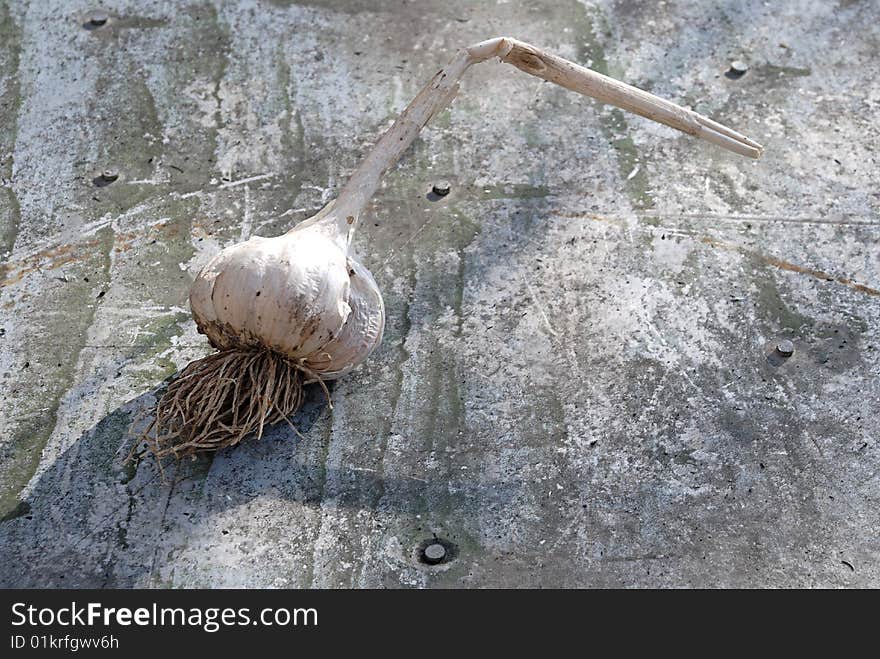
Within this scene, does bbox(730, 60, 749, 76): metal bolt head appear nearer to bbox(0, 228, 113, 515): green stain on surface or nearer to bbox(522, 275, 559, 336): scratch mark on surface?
bbox(522, 275, 559, 336): scratch mark on surface

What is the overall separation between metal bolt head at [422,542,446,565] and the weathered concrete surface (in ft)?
0.09

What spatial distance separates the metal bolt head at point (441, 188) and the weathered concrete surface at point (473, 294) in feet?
0.13

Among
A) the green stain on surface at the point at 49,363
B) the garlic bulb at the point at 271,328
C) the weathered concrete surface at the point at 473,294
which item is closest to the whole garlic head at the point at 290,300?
the garlic bulb at the point at 271,328

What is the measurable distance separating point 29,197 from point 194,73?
85 centimetres

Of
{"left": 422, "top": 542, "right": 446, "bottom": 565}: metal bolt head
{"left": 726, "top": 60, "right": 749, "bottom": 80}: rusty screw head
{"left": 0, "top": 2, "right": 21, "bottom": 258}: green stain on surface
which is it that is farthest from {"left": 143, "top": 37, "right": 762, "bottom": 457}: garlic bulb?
{"left": 726, "top": 60, "right": 749, "bottom": 80}: rusty screw head

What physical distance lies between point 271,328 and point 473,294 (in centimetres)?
84

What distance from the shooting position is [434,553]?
2.87m

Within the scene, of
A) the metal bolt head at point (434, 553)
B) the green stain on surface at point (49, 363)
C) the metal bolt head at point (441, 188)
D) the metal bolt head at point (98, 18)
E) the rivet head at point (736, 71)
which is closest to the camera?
the metal bolt head at point (434, 553)

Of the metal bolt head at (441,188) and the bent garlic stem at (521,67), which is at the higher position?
the bent garlic stem at (521,67)

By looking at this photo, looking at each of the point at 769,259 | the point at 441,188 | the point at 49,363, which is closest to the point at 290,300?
the point at 49,363

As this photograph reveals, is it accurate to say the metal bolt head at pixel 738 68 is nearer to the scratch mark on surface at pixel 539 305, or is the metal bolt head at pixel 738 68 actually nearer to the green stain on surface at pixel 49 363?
the scratch mark on surface at pixel 539 305

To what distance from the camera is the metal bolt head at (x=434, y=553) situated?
9.37 ft

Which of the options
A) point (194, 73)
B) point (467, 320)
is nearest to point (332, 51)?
point (194, 73)

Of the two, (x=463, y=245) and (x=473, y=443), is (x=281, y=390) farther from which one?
(x=463, y=245)
